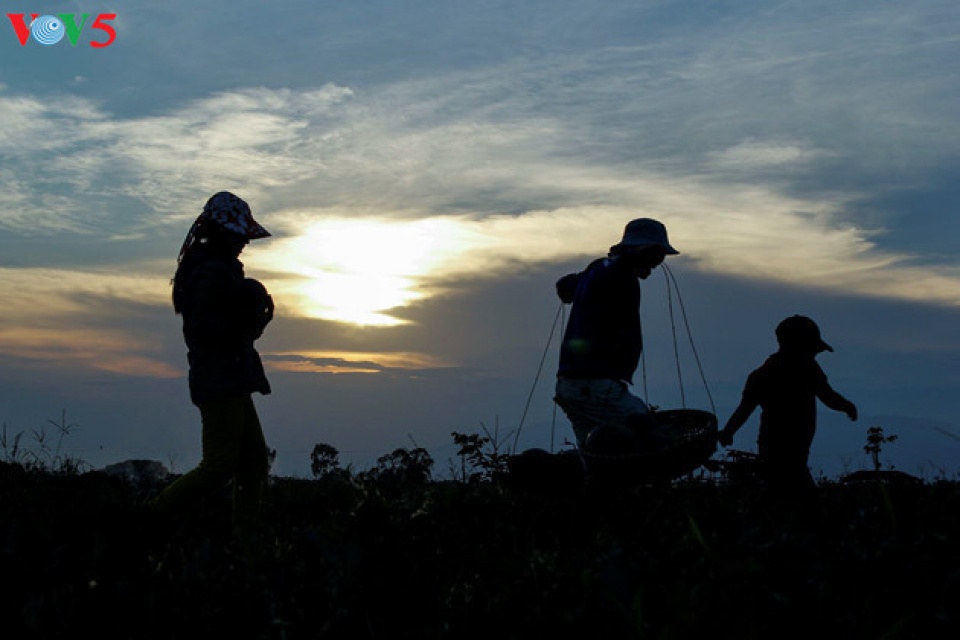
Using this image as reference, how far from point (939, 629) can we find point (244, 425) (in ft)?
16.2

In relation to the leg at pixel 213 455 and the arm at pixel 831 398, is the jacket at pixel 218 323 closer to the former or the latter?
the leg at pixel 213 455

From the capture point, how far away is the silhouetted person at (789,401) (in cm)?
777

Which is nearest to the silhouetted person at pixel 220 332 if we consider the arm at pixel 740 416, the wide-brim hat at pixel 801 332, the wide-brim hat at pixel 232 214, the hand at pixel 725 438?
the wide-brim hat at pixel 232 214

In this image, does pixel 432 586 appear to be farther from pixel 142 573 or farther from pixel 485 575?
pixel 142 573

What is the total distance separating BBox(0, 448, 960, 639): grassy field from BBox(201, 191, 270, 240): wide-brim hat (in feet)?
6.92

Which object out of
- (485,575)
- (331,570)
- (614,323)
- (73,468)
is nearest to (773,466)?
(614,323)

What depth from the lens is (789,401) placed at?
790cm

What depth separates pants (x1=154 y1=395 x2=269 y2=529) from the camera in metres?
6.41

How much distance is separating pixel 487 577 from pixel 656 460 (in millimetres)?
1967

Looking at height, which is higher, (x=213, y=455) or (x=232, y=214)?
(x=232, y=214)

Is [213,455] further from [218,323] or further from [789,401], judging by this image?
[789,401]

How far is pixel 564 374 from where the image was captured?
7.11 m

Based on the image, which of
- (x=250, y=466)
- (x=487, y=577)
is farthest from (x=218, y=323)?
(x=487, y=577)

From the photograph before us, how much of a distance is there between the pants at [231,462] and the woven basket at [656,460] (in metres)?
2.47
